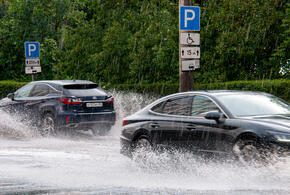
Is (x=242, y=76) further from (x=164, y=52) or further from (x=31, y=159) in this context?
(x=31, y=159)

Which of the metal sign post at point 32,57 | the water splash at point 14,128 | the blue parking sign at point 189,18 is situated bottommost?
the water splash at point 14,128

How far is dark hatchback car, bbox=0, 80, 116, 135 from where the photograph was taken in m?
13.8

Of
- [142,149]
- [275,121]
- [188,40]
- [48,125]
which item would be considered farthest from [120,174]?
[48,125]

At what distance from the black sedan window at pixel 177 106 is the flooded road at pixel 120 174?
743 mm

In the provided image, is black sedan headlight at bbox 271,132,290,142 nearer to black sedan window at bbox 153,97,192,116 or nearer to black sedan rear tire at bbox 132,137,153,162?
black sedan window at bbox 153,97,192,116

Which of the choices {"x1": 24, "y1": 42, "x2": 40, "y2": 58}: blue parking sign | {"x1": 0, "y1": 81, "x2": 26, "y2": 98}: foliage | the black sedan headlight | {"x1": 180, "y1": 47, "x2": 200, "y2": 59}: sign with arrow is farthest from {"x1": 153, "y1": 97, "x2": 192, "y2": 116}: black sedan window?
{"x1": 0, "y1": 81, "x2": 26, "y2": 98}: foliage

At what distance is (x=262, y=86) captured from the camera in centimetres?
1545

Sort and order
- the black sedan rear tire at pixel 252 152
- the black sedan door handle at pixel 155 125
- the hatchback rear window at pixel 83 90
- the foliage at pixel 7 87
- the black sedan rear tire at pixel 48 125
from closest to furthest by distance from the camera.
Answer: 1. the black sedan rear tire at pixel 252 152
2. the black sedan door handle at pixel 155 125
3. the black sedan rear tire at pixel 48 125
4. the hatchback rear window at pixel 83 90
5. the foliage at pixel 7 87

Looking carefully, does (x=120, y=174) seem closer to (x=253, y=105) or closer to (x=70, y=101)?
(x=253, y=105)

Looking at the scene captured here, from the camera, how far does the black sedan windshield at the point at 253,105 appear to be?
26.1 ft

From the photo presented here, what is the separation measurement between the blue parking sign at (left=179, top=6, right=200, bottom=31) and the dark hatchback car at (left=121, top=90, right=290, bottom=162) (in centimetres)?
482

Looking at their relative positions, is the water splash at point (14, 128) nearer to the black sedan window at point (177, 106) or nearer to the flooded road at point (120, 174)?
the flooded road at point (120, 174)

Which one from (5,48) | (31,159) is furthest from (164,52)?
(5,48)

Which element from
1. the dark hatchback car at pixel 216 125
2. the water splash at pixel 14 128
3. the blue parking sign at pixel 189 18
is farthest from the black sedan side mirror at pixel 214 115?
the water splash at pixel 14 128
